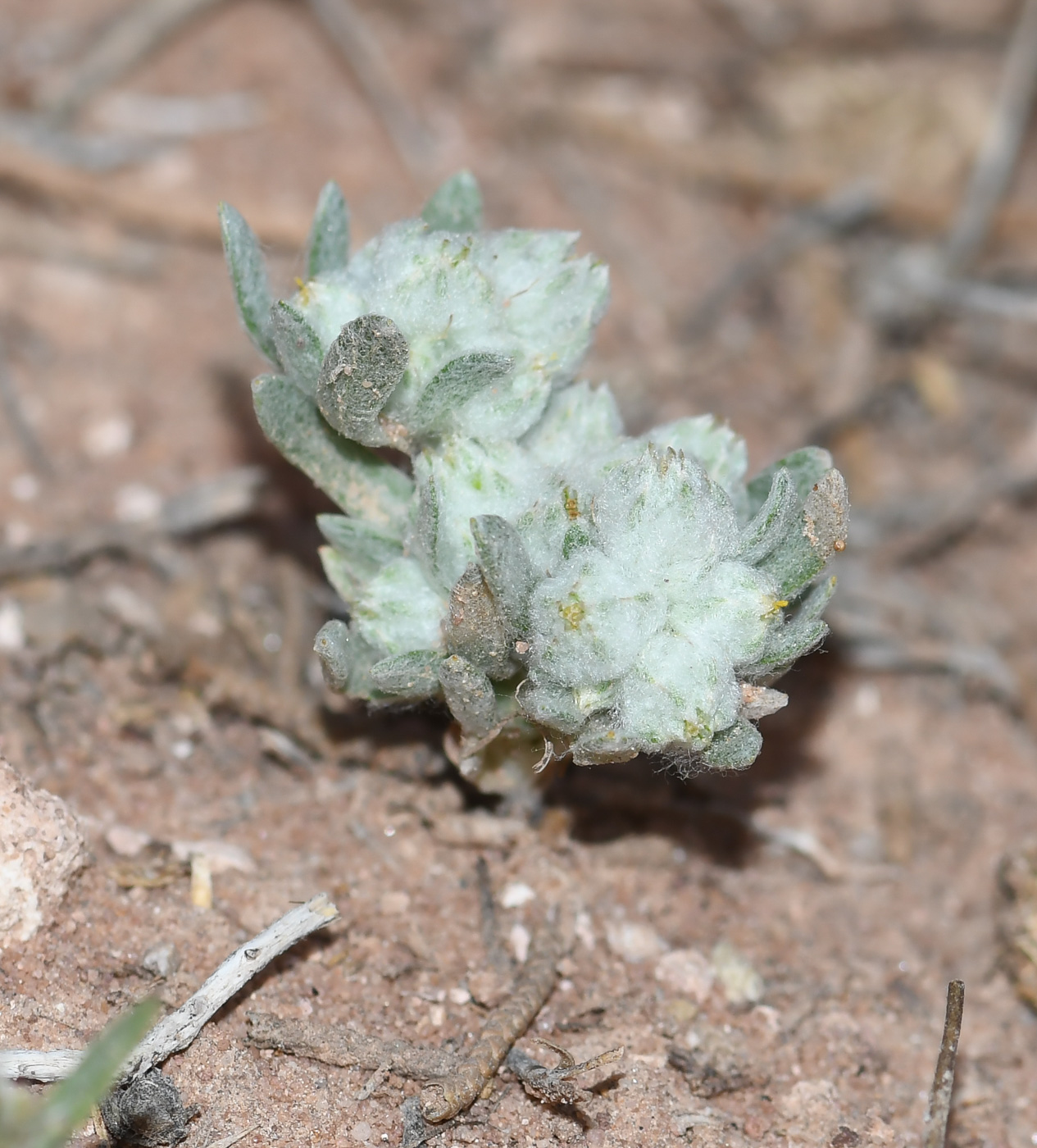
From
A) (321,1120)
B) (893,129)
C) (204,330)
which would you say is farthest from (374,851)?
(893,129)

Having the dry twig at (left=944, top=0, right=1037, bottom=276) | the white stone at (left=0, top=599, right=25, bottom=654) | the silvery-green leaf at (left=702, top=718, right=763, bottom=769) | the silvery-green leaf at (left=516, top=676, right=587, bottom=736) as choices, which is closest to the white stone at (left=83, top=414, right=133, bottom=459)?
the white stone at (left=0, top=599, right=25, bottom=654)

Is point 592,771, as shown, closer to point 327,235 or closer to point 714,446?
point 714,446

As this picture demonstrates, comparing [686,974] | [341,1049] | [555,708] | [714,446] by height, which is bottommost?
[686,974]

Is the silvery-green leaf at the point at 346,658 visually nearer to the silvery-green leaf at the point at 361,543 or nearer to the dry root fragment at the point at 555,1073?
the silvery-green leaf at the point at 361,543

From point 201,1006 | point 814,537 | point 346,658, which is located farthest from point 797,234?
point 201,1006

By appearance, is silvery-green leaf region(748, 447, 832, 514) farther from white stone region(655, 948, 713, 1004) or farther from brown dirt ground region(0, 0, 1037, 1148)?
white stone region(655, 948, 713, 1004)

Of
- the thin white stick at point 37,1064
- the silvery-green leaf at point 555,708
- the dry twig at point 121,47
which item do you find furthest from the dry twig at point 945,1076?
the dry twig at point 121,47
